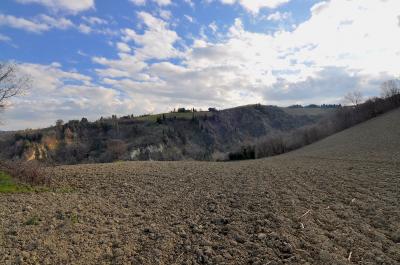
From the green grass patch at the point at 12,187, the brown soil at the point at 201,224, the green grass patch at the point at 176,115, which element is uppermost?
the green grass patch at the point at 176,115

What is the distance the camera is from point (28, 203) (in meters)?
11.9

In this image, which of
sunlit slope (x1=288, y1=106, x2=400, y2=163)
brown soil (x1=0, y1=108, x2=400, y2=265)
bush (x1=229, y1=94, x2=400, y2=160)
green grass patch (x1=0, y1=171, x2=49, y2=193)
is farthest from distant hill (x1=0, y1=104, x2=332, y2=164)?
brown soil (x1=0, y1=108, x2=400, y2=265)

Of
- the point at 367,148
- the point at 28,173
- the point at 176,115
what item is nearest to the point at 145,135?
the point at 176,115

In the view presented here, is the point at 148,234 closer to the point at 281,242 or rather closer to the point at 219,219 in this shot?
the point at 219,219

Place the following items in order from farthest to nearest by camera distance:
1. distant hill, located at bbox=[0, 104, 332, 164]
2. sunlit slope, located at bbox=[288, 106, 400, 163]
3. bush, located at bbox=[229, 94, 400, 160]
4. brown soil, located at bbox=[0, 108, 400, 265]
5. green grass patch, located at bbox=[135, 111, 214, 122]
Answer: green grass patch, located at bbox=[135, 111, 214, 122], distant hill, located at bbox=[0, 104, 332, 164], bush, located at bbox=[229, 94, 400, 160], sunlit slope, located at bbox=[288, 106, 400, 163], brown soil, located at bbox=[0, 108, 400, 265]

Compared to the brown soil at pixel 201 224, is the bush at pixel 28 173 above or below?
above

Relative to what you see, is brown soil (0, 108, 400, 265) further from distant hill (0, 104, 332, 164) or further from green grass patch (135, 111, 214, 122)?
green grass patch (135, 111, 214, 122)

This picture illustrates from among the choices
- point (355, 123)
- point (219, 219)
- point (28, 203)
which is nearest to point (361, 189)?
point (219, 219)

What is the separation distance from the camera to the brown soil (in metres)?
8.19

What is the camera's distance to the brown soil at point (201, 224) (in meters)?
8.19

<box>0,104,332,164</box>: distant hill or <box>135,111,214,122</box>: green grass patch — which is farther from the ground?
<box>135,111,214,122</box>: green grass patch

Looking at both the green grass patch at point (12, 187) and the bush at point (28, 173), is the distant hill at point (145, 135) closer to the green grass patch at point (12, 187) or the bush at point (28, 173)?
the bush at point (28, 173)

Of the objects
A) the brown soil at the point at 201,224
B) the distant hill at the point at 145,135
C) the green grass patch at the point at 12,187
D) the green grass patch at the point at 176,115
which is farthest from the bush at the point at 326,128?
the green grass patch at the point at 176,115

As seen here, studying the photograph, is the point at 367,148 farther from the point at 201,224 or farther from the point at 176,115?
the point at 176,115
